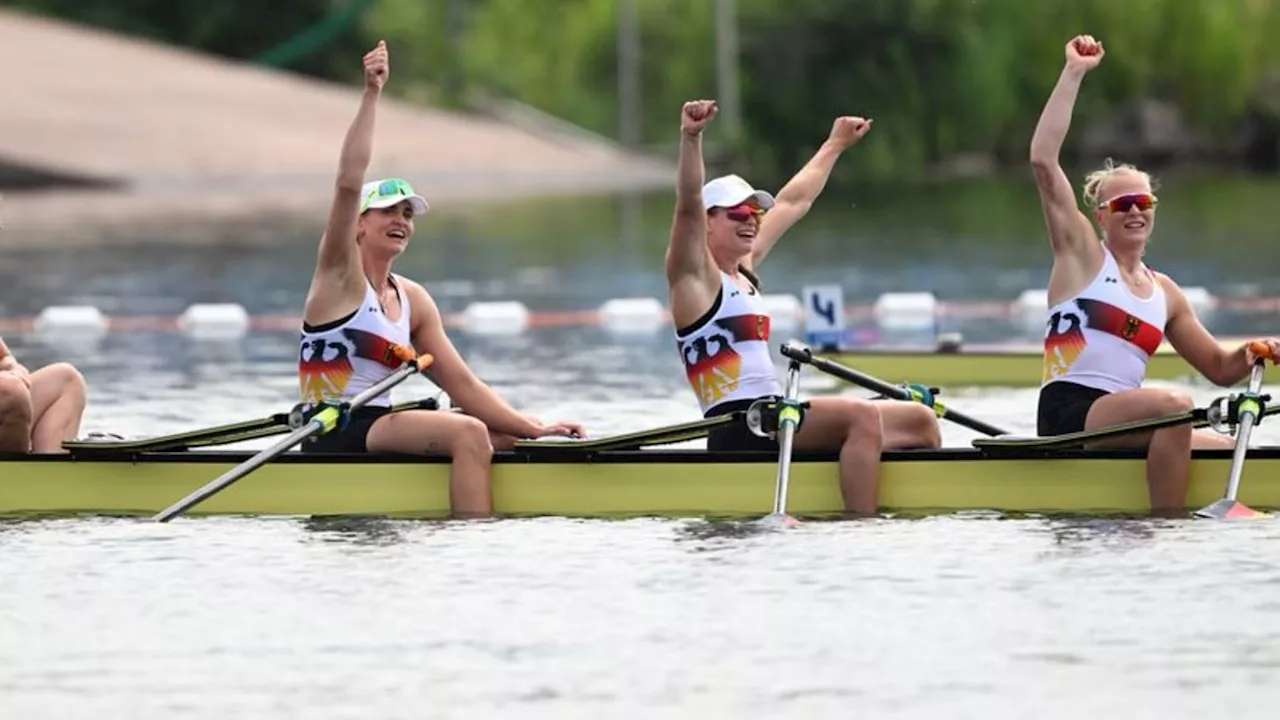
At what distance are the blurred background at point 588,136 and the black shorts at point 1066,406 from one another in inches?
649

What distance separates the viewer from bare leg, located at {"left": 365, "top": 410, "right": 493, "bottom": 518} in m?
13.5

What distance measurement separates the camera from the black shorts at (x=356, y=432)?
1376cm

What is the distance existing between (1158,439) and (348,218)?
3.82 m

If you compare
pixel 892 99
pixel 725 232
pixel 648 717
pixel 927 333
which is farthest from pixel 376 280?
pixel 892 99

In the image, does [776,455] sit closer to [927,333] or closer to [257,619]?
[257,619]

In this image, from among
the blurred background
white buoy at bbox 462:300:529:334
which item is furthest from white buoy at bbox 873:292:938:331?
white buoy at bbox 462:300:529:334

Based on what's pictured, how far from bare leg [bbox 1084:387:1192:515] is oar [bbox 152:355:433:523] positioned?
3.22m

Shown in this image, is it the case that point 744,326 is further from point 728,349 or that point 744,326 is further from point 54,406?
point 54,406

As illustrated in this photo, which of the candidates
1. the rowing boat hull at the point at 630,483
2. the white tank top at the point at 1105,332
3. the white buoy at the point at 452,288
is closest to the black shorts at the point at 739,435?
the rowing boat hull at the point at 630,483

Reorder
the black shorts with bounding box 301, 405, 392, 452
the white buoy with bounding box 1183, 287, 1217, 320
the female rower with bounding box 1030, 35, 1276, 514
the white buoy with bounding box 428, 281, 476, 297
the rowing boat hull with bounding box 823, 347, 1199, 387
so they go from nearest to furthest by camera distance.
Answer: the female rower with bounding box 1030, 35, 1276, 514 < the black shorts with bounding box 301, 405, 392, 452 < the rowing boat hull with bounding box 823, 347, 1199, 387 < the white buoy with bounding box 1183, 287, 1217, 320 < the white buoy with bounding box 428, 281, 476, 297

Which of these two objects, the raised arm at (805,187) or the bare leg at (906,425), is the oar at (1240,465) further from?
the raised arm at (805,187)

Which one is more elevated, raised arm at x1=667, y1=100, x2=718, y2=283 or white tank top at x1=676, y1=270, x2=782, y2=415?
raised arm at x1=667, y1=100, x2=718, y2=283

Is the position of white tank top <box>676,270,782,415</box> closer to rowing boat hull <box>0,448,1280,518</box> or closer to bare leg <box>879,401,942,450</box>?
rowing boat hull <box>0,448,1280,518</box>

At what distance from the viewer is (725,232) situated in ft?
44.9
